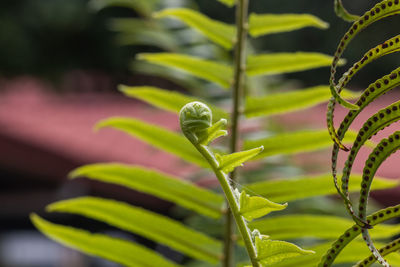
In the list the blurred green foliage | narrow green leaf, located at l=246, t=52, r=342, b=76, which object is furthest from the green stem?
the blurred green foliage

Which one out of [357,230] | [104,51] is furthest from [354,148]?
[104,51]

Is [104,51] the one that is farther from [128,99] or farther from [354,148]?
[354,148]

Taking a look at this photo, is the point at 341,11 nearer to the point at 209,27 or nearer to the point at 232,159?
the point at 232,159

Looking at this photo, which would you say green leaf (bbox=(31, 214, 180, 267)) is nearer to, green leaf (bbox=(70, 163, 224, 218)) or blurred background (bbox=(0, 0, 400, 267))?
green leaf (bbox=(70, 163, 224, 218))

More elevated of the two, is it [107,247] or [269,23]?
[269,23]

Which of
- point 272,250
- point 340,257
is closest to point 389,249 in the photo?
point 272,250
